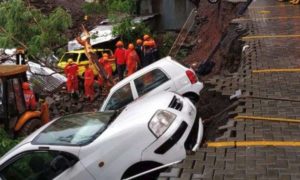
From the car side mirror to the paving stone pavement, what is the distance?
1.42 metres

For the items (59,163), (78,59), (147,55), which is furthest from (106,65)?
(59,163)

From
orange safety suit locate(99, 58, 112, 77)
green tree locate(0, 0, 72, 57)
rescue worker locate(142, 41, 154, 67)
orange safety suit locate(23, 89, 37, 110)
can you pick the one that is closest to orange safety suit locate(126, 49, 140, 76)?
rescue worker locate(142, 41, 154, 67)

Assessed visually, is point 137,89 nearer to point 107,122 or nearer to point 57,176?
point 107,122

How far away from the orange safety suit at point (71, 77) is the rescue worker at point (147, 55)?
2.62m

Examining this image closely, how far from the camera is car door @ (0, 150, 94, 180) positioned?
7.02 m

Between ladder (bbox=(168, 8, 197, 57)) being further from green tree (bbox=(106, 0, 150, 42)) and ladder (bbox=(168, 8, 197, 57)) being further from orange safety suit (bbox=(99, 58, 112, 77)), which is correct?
orange safety suit (bbox=(99, 58, 112, 77))

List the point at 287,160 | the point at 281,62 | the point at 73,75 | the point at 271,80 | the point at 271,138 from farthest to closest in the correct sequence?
the point at 73,75 < the point at 281,62 < the point at 271,80 < the point at 271,138 < the point at 287,160

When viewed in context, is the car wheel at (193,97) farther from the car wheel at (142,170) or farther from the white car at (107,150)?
the car wheel at (142,170)

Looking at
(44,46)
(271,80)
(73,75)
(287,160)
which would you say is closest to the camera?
(287,160)

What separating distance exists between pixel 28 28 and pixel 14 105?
355 inches

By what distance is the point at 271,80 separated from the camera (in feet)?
36.4

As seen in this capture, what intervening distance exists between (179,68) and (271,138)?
425 cm

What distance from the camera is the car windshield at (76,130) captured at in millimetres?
7352

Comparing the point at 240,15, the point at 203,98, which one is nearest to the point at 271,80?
the point at 203,98
